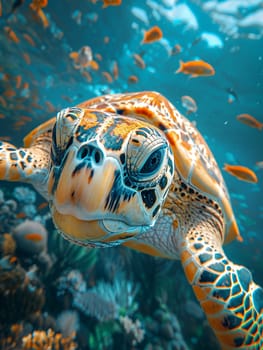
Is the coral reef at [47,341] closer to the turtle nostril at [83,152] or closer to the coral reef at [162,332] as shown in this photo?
the coral reef at [162,332]

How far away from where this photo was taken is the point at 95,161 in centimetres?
119

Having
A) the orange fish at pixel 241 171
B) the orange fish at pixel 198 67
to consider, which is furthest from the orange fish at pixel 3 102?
the orange fish at pixel 241 171

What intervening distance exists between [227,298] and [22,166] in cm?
208

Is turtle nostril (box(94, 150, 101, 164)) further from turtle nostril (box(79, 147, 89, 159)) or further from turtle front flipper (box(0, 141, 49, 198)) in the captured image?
turtle front flipper (box(0, 141, 49, 198))

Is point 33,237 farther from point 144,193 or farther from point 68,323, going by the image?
point 144,193

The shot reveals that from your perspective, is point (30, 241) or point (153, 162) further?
point (30, 241)

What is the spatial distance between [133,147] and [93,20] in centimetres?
1290

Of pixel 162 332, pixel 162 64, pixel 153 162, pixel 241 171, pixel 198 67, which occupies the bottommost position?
pixel 162 332

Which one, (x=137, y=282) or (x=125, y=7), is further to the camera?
(x=125, y=7)

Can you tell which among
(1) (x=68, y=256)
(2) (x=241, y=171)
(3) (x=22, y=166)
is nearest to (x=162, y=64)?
(2) (x=241, y=171)

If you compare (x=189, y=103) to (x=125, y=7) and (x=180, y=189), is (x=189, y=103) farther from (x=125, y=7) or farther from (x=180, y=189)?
(x=125, y=7)

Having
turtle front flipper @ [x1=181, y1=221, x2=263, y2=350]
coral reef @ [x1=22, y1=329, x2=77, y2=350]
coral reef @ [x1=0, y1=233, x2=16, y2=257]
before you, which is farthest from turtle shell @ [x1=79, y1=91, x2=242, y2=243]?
coral reef @ [x1=0, y1=233, x2=16, y2=257]

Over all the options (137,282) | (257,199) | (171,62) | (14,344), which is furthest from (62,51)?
(257,199)

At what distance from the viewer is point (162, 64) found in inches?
475
